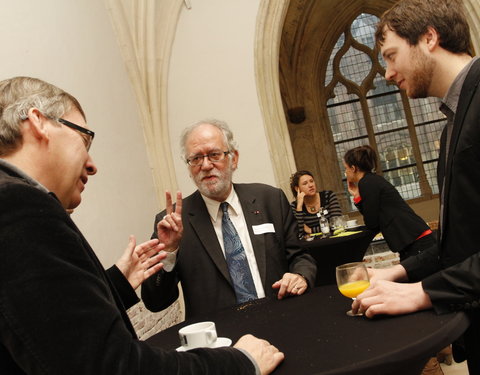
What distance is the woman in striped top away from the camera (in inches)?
235

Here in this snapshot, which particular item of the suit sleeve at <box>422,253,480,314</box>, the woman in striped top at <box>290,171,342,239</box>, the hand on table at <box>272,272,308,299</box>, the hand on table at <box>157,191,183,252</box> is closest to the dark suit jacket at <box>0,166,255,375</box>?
the suit sleeve at <box>422,253,480,314</box>

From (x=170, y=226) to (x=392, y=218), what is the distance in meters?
2.57

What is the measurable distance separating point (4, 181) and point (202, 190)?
1.67 m

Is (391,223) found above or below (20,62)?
below

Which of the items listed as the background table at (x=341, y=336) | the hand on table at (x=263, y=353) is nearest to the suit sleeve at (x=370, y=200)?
the background table at (x=341, y=336)

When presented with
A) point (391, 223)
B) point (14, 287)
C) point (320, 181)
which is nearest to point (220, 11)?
point (391, 223)

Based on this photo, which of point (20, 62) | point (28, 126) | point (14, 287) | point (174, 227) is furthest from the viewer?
point (20, 62)

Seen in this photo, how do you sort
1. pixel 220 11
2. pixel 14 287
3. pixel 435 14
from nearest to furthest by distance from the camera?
pixel 14 287
pixel 435 14
pixel 220 11

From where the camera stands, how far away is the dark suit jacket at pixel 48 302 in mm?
892

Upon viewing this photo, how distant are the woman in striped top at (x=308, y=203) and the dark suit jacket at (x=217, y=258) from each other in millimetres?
3233

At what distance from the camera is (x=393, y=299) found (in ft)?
4.87

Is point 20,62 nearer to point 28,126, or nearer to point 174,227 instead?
point 174,227

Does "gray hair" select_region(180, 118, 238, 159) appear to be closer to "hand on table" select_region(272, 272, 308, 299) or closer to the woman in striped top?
"hand on table" select_region(272, 272, 308, 299)

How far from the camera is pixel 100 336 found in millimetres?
936
